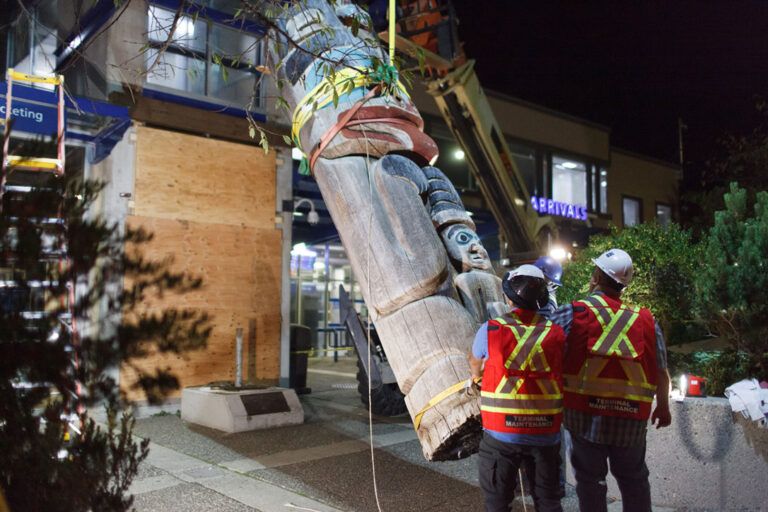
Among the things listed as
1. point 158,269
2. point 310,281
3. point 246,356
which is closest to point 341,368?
point 310,281

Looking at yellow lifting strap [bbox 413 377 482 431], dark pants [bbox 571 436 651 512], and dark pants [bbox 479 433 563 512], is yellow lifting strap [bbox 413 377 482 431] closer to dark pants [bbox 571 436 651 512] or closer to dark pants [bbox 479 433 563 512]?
dark pants [bbox 479 433 563 512]

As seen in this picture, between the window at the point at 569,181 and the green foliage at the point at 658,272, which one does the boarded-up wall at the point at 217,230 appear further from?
the window at the point at 569,181

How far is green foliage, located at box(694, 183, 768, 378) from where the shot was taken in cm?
517

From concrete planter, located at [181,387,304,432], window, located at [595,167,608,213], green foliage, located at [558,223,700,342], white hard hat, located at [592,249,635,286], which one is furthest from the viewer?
window, located at [595,167,608,213]

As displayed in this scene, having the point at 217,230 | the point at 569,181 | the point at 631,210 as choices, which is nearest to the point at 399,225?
the point at 217,230

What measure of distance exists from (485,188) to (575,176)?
37.2ft

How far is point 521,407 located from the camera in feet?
11.4

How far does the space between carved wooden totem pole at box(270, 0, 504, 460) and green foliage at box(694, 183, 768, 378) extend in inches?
74.6

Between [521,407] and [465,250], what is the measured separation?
1.91 meters

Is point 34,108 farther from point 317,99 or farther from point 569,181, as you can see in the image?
point 569,181

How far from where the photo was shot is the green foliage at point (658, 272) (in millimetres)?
6070

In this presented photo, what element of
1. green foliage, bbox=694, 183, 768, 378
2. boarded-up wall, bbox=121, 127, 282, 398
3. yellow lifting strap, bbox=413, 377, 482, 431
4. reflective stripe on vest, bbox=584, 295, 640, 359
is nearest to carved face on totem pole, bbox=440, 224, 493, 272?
yellow lifting strap, bbox=413, 377, 482, 431

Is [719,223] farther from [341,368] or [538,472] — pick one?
[341,368]

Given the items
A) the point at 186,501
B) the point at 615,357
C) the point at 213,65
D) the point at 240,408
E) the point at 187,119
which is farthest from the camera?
the point at 213,65
